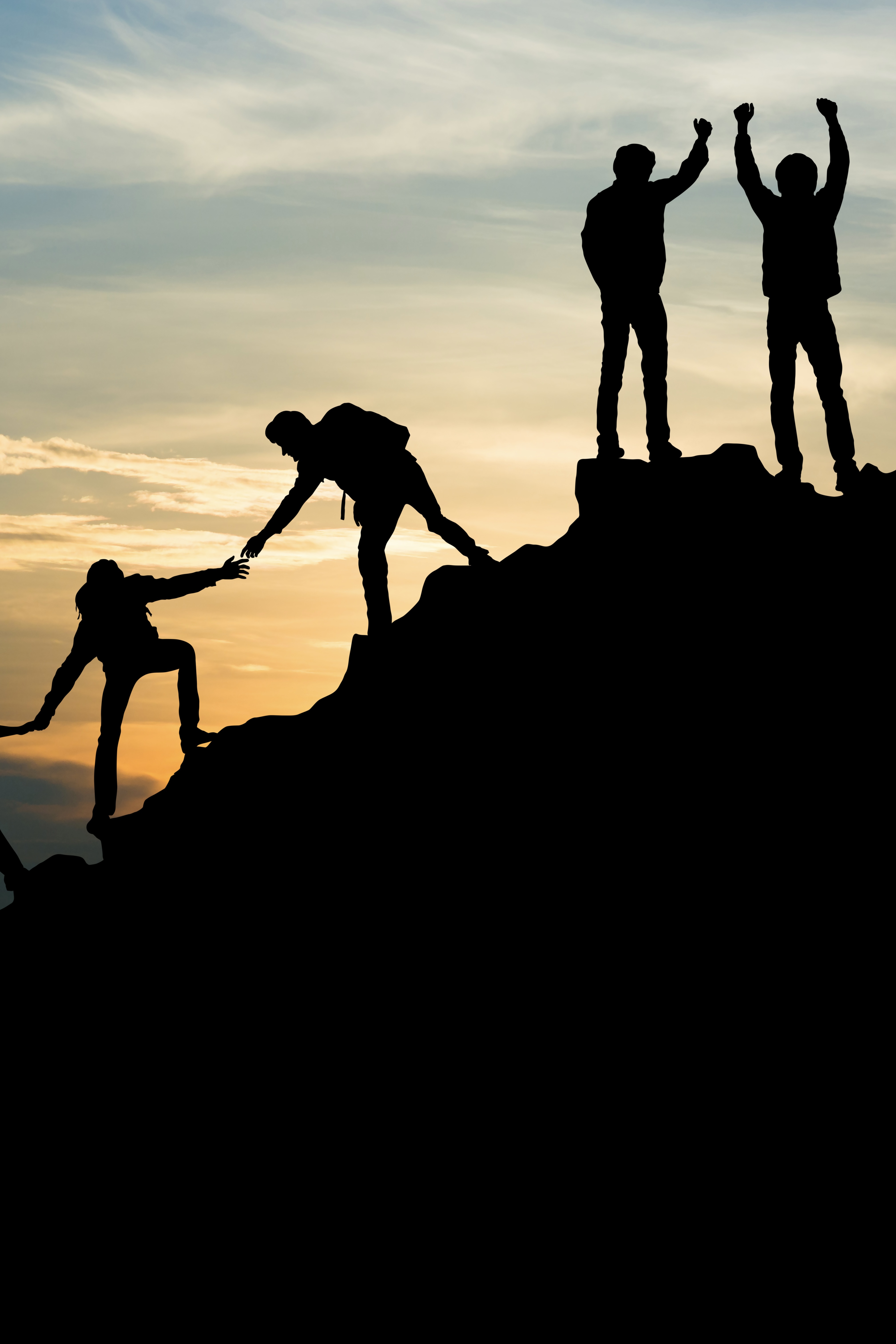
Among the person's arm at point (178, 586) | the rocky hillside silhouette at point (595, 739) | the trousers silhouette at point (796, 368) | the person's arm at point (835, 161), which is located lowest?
the rocky hillside silhouette at point (595, 739)

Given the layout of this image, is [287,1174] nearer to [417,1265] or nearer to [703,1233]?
[417,1265]

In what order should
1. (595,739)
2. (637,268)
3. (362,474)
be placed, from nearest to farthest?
(595,739), (637,268), (362,474)

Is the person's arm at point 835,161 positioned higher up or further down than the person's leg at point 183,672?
higher up

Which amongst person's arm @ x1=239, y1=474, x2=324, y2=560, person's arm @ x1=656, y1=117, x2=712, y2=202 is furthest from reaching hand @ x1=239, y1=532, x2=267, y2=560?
person's arm @ x1=656, y1=117, x2=712, y2=202

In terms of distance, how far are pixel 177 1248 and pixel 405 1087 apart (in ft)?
7.58

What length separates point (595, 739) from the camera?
1148 cm

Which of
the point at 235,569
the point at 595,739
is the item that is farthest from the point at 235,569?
the point at 595,739

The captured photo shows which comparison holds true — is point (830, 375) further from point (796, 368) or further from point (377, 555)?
point (377, 555)

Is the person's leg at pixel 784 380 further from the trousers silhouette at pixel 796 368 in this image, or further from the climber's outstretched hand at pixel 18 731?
the climber's outstretched hand at pixel 18 731

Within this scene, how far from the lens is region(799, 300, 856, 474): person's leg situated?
1297 centimetres

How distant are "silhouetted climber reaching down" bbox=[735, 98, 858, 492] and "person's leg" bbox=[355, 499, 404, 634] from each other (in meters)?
4.00

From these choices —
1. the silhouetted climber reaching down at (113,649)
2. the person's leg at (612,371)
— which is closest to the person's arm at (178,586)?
the silhouetted climber reaching down at (113,649)

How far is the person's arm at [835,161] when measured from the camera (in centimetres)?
1267

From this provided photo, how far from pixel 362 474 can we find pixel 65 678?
13.0ft
